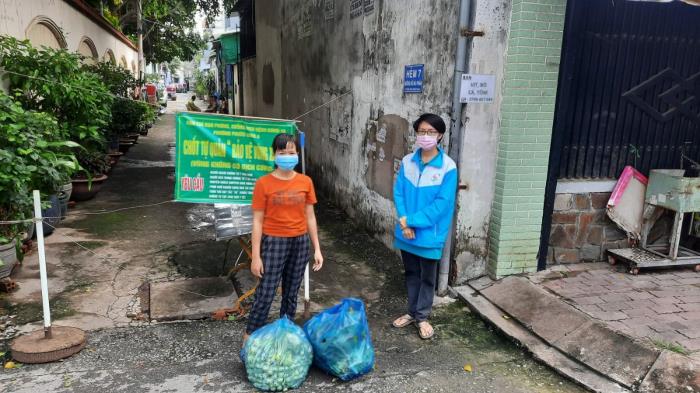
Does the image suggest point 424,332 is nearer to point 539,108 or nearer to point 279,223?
point 279,223

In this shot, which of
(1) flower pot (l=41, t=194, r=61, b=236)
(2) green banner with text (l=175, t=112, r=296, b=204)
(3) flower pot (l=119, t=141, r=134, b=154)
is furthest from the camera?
(3) flower pot (l=119, t=141, r=134, b=154)

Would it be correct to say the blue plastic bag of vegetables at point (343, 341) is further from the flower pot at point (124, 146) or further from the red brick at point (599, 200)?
the flower pot at point (124, 146)

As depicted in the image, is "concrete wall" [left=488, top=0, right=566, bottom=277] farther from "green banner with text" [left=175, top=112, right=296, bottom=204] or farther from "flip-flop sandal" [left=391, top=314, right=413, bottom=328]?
"green banner with text" [left=175, top=112, right=296, bottom=204]

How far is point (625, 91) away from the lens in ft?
15.5

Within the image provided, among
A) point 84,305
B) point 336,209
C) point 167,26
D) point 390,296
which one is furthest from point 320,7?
point 167,26

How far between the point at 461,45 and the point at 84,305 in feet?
13.2

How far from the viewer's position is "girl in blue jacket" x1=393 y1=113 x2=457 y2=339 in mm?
3615

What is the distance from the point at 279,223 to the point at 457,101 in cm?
201

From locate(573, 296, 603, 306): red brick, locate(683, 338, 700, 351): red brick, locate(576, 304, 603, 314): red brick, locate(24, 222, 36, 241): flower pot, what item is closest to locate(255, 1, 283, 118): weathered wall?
locate(24, 222, 36, 241): flower pot

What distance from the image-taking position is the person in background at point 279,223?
10.8ft

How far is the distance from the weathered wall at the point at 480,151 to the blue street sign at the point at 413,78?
0.78 meters

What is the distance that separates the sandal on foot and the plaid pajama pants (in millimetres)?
1082

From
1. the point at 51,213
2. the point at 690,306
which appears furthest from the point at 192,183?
the point at 690,306

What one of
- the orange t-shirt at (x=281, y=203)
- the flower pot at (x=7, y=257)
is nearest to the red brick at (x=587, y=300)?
the orange t-shirt at (x=281, y=203)
